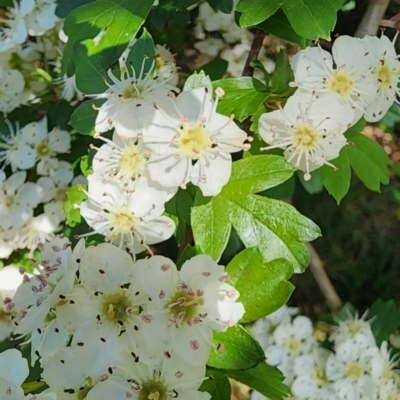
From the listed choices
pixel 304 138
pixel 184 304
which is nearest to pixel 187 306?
pixel 184 304

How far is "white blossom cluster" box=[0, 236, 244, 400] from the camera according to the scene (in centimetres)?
97

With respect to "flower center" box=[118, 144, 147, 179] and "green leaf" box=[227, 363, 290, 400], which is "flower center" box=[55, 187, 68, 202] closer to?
"flower center" box=[118, 144, 147, 179]

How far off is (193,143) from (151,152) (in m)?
0.07

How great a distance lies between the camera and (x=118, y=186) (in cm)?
112

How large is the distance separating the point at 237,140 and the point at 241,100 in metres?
0.13

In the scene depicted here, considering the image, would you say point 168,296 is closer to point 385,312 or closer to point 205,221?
point 205,221

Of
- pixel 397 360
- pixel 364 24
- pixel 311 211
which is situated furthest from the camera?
pixel 311 211

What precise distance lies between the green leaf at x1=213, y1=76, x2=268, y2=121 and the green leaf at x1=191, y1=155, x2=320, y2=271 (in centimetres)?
9

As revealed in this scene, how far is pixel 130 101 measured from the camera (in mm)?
1096

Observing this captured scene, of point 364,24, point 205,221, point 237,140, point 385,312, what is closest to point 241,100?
point 237,140

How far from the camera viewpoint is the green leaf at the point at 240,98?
115cm

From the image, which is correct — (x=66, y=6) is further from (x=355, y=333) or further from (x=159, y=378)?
(x=355, y=333)

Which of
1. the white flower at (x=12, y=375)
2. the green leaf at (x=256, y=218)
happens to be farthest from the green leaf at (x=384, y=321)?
the white flower at (x=12, y=375)

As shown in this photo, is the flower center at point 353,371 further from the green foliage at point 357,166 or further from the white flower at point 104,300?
the white flower at point 104,300
